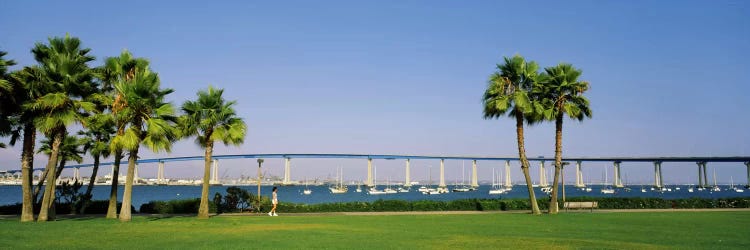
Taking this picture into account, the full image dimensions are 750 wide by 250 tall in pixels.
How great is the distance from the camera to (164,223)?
2244 cm

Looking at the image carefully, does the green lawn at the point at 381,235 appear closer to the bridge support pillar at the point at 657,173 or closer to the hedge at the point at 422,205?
the hedge at the point at 422,205

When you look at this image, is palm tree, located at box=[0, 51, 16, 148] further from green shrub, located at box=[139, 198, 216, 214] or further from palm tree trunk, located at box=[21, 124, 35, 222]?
green shrub, located at box=[139, 198, 216, 214]

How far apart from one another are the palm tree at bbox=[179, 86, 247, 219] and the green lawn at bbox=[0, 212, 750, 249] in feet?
14.0

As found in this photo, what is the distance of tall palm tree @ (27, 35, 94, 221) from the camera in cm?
2208

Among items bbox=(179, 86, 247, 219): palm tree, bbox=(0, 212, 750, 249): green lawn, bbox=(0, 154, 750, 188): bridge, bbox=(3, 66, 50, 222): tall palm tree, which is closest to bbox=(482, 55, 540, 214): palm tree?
bbox=(0, 212, 750, 249): green lawn

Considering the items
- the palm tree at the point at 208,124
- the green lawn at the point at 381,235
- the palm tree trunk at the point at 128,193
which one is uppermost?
the palm tree at the point at 208,124

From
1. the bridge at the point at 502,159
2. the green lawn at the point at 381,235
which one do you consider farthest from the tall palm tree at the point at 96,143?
the bridge at the point at 502,159

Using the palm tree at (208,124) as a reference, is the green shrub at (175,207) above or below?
below

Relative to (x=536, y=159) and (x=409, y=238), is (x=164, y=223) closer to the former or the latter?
(x=409, y=238)

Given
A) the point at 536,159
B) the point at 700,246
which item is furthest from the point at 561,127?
the point at 536,159

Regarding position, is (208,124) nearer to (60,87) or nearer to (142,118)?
(142,118)

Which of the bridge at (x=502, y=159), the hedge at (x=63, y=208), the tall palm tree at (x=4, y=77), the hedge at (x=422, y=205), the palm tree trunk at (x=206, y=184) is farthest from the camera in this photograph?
the bridge at (x=502, y=159)

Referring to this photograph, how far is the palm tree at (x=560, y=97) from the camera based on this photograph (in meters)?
30.8

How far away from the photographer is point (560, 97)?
3108 centimetres
